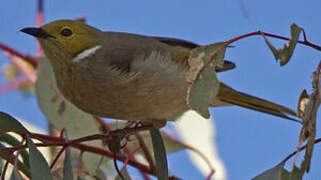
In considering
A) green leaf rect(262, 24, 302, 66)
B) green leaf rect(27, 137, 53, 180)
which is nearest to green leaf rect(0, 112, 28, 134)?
green leaf rect(27, 137, 53, 180)

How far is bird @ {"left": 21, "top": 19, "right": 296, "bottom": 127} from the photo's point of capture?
8.02ft

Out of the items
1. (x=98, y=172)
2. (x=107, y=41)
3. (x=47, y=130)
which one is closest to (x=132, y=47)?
(x=107, y=41)

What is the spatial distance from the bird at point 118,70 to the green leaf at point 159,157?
172mm

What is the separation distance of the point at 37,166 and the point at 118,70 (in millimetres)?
707

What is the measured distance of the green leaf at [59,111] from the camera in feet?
9.60

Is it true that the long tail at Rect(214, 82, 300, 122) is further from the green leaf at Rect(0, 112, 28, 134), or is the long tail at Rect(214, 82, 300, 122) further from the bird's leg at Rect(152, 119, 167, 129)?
the green leaf at Rect(0, 112, 28, 134)

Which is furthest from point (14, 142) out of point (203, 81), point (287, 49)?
point (287, 49)

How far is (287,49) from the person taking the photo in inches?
64.1

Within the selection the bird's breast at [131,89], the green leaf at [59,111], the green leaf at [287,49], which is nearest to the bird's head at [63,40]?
the bird's breast at [131,89]

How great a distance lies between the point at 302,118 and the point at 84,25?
142cm

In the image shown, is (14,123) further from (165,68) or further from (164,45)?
(164,45)

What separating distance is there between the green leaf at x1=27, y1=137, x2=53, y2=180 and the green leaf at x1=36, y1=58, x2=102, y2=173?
98 cm

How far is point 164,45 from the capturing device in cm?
275

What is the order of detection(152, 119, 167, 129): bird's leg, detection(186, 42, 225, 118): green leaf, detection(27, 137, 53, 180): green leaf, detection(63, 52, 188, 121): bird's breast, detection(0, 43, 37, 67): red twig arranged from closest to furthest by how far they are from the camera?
detection(186, 42, 225, 118): green leaf < detection(27, 137, 53, 180): green leaf < detection(63, 52, 188, 121): bird's breast < detection(152, 119, 167, 129): bird's leg < detection(0, 43, 37, 67): red twig
